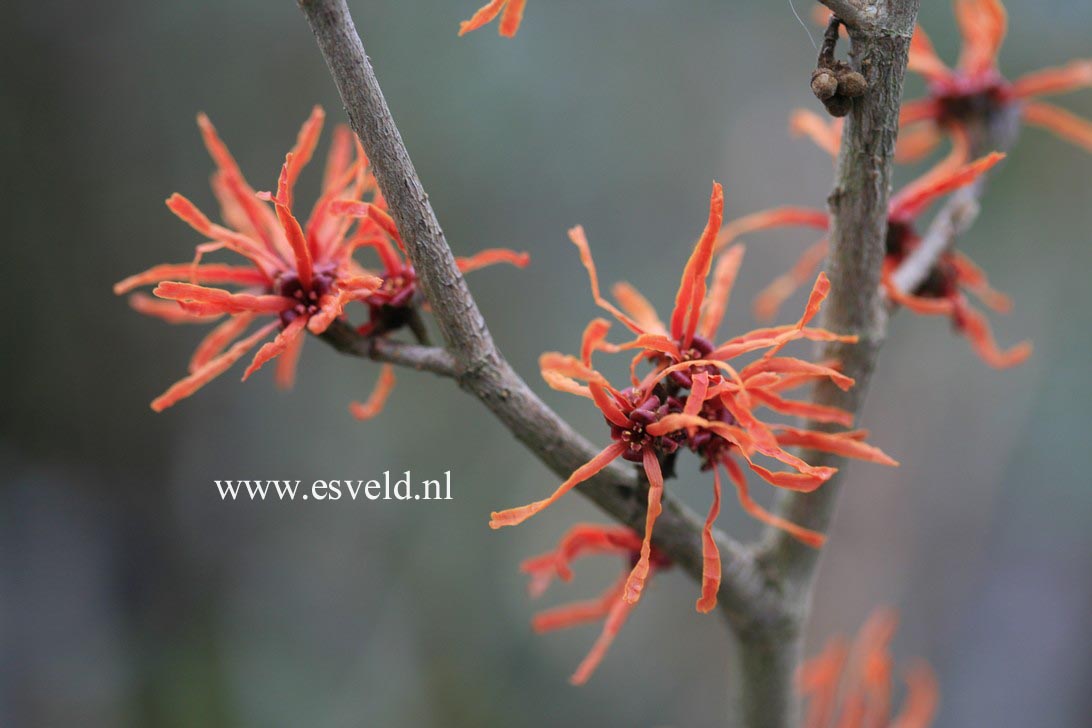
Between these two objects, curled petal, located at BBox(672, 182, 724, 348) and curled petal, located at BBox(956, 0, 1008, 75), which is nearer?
curled petal, located at BBox(672, 182, 724, 348)

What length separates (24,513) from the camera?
1.37m

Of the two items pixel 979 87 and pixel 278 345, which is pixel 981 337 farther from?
pixel 278 345

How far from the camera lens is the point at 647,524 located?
17.1 inches

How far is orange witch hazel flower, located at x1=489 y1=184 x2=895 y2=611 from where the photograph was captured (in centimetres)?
43

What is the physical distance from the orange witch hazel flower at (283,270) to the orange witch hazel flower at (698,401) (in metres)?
0.12

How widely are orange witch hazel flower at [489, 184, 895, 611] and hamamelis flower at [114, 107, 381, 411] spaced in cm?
14

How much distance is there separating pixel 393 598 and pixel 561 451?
1.14 m

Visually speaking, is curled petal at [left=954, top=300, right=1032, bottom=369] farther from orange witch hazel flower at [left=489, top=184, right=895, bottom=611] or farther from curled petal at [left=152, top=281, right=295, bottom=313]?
curled petal at [left=152, top=281, right=295, bottom=313]

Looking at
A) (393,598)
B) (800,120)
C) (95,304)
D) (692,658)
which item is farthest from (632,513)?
(692,658)

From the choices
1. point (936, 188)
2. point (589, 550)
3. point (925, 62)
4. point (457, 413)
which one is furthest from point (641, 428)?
point (457, 413)

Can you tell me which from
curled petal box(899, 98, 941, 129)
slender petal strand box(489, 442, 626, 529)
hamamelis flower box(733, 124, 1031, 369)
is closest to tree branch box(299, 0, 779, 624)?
slender petal strand box(489, 442, 626, 529)

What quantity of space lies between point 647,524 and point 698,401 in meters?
0.07

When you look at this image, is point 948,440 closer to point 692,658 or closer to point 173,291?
point 692,658

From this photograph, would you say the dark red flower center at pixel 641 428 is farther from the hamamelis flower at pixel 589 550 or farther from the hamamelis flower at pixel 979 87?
the hamamelis flower at pixel 979 87
